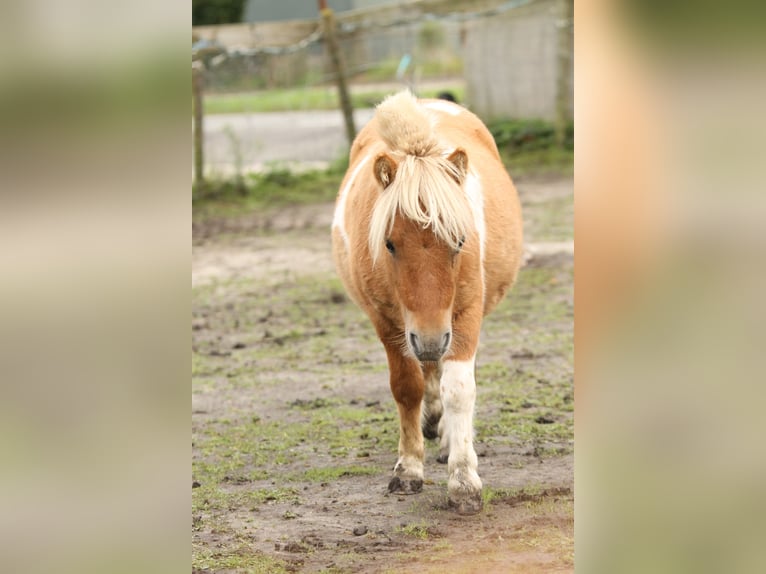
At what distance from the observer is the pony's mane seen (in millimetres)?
3293

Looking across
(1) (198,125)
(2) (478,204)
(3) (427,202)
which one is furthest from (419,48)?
(3) (427,202)

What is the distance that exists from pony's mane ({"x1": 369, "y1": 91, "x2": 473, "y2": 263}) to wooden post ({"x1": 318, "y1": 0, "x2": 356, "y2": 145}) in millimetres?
7808

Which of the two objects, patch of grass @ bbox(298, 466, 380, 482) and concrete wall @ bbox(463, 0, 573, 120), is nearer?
patch of grass @ bbox(298, 466, 380, 482)

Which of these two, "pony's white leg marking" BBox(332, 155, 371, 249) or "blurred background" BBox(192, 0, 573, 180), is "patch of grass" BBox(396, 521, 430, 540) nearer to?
"pony's white leg marking" BBox(332, 155, 371, 249)

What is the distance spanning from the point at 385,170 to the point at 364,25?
9181mm

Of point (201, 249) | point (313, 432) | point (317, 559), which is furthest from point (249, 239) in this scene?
point (317, 559)

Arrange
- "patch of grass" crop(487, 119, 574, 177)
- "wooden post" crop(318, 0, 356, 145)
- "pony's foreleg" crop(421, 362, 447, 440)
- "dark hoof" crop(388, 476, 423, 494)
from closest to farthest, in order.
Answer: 1. "dark hoof" crop(388, 476, 423, 494)
2. "pony's foreleg" crop(421, 362, 447, 440)
3. "patch of grass" crop(487, 119, 574, 177)
4. "wooden post" crop(318, 0, 356, 145)

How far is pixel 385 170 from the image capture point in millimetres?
3451

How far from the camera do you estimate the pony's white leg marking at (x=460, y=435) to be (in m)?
3.61

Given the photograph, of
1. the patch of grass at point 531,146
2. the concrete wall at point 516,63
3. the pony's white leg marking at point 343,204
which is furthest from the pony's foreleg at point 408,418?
the concrete wall at point 516,63

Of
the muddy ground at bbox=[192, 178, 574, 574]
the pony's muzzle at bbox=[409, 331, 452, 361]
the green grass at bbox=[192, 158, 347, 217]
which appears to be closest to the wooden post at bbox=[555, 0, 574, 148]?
the green grass at bbox=[192, 158, 347, 217]

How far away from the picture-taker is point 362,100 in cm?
1242

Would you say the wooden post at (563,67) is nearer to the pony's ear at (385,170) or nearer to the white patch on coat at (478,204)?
the white patch on coat at (478,204)
